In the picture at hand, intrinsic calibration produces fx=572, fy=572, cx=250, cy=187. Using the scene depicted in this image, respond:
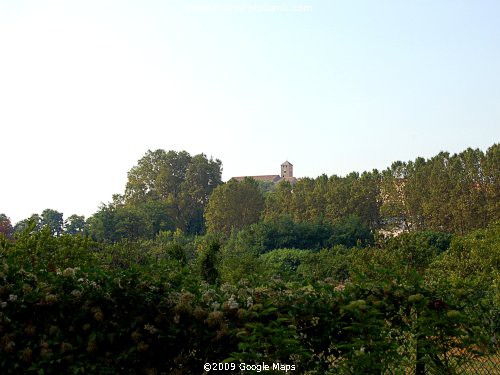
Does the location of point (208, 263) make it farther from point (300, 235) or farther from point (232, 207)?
point (232, 207)

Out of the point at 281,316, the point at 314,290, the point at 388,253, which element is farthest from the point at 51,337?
the point at 388,253

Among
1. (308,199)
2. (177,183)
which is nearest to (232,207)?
(308,199)

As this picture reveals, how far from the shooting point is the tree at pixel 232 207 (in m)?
51.8

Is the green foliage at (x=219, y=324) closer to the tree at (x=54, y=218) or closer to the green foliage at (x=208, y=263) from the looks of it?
the green foliage at (x=208, y=263)

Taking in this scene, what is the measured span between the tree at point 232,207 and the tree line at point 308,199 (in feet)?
0.30

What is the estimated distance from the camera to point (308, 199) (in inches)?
1923

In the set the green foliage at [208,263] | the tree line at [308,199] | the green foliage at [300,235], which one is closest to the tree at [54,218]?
the tree line at [308,199]

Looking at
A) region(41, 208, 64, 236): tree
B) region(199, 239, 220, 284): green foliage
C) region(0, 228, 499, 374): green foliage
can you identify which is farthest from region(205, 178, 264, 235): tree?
region(0, 228, 499, 374): green foliage

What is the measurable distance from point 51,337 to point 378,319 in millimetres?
2320

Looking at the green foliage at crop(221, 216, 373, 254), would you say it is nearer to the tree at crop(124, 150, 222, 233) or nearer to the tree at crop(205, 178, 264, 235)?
the tree at crop(205, 178, 264, 235)

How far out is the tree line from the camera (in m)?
36.7

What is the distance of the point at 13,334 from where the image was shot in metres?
3.86

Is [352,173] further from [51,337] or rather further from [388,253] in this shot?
[51,337]

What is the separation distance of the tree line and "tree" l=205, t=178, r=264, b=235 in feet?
0.30
